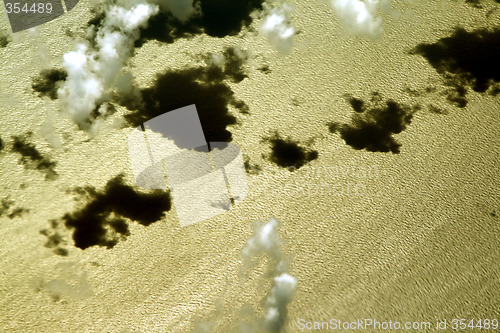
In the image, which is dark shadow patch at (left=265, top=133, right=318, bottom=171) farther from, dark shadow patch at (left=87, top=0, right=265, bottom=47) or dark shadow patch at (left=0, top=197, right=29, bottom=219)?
dark shadow patch at (left=0, top=197, right=29, bottom=219)

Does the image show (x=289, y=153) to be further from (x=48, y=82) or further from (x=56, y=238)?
(x=48, y=82)

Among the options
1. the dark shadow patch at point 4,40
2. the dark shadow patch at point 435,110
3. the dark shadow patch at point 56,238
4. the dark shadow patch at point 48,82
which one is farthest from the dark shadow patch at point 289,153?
the dark shadow patch at point 4,40

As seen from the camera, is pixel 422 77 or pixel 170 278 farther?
pixel 422 77

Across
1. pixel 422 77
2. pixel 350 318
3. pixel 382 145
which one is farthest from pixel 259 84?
pixel 350 318

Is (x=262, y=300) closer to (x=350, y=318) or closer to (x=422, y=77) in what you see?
(x=350, y=318)

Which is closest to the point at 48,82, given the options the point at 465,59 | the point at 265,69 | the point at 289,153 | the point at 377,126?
the point at 265,69
